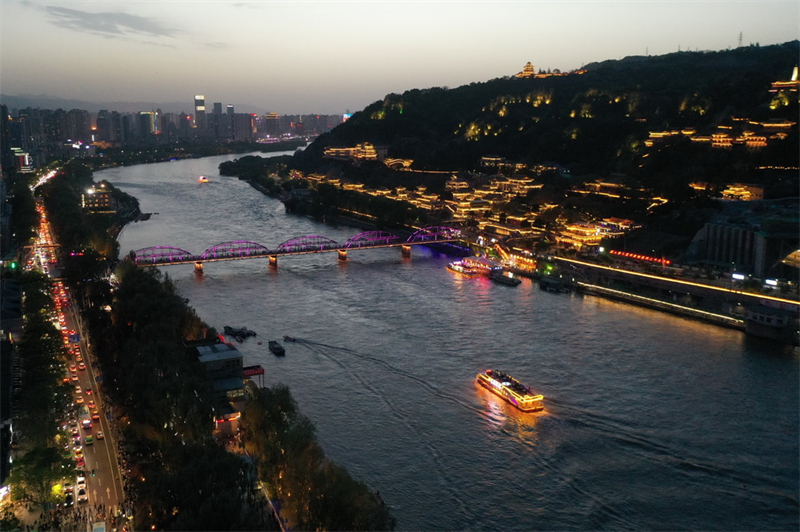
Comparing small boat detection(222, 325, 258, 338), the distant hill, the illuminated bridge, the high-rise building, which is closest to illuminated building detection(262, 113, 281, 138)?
the high-rise building

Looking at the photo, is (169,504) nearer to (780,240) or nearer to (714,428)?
(714,428)

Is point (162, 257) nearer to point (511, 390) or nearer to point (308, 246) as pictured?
point (308, 246)

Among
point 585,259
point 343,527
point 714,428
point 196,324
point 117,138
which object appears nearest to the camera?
point 343,527

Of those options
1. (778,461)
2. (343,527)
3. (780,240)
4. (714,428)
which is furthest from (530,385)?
(780,240)

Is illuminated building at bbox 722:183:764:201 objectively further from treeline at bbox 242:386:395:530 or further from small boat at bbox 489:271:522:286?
treeline at bbox 242:386:395:530

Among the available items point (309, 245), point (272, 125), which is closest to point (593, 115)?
point (309, 245)
